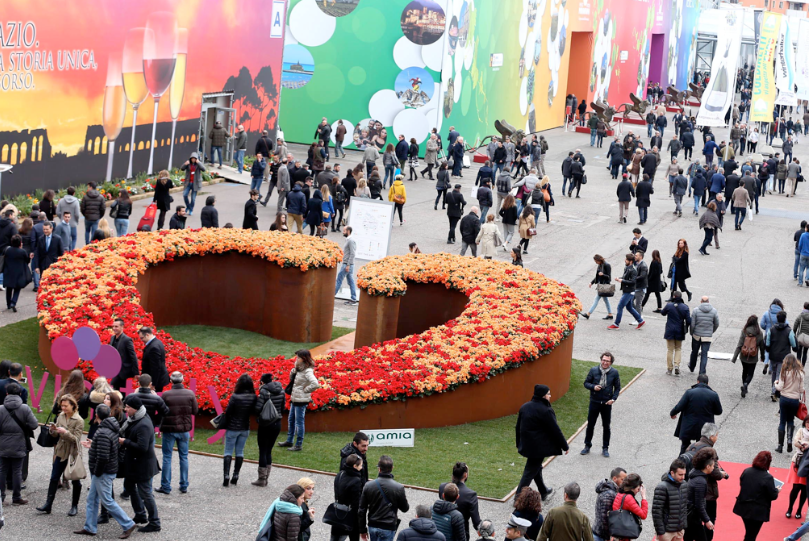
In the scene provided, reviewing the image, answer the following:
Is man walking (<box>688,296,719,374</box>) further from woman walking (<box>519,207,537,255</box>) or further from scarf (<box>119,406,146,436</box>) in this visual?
scarf (<box>119,406,146,436</box>)

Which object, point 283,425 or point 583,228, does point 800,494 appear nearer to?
point 283,425

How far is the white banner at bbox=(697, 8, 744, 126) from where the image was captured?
3981cm

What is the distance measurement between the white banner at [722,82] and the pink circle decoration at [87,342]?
30.2 metres

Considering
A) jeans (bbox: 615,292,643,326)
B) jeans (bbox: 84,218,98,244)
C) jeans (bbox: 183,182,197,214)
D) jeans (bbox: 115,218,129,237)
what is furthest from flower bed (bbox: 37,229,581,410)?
jeans (bbox: 183,182,197,214)

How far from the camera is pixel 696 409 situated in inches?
522

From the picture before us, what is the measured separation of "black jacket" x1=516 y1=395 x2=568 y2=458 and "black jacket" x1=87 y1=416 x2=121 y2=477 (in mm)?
4400

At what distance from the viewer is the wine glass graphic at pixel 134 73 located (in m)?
29.5

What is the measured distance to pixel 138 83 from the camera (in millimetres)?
30312

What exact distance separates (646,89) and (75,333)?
2654 inches

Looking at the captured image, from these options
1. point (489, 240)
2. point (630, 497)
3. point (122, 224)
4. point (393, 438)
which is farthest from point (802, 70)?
point (630, 497)

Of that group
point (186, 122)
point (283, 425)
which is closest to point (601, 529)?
point (283, 425)

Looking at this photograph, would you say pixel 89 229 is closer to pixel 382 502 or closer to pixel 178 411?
pixel 178 411

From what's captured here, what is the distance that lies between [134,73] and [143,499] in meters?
21.6

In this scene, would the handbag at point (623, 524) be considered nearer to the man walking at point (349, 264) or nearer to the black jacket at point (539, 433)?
the black jacket at point (539, 433)
